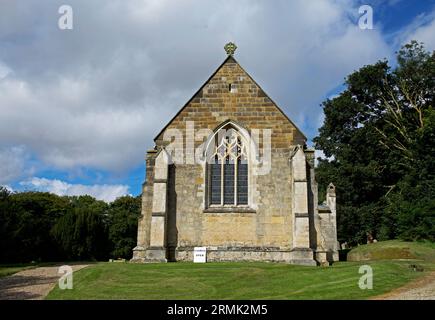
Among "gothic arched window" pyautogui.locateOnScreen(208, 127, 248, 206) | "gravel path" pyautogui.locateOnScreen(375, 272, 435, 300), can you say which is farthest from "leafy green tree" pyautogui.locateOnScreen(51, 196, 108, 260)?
"gravel path" pyautogui.locateOnScreen(375, 272, 435, 300)

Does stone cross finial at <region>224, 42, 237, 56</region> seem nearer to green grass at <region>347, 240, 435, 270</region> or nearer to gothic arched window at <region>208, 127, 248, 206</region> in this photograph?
gothic arched window at <region>208, 127, 248, 206</region>

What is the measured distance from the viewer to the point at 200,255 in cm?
2041

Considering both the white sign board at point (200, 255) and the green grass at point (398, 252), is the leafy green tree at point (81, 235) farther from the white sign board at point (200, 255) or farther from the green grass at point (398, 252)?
the green grass at point (398, 252)

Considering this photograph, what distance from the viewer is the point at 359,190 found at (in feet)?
128

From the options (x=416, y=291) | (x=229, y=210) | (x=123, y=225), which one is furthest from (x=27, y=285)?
(x=123, y=225)

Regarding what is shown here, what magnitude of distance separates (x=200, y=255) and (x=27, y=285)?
789 centimetres

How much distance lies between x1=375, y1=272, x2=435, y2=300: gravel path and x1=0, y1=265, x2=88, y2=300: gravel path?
11.8 m

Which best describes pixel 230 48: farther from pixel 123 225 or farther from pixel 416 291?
pixel 123 225

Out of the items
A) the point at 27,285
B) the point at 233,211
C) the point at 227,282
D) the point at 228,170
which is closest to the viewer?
the point at 227,282

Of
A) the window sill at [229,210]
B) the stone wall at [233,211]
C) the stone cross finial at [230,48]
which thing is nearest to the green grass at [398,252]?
the stone wall at [233,211]
